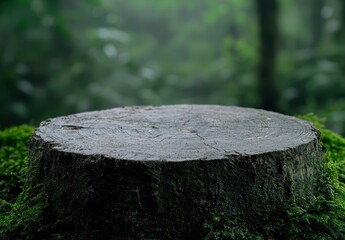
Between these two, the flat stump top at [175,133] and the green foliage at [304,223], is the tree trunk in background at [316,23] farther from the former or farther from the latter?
the green foliage at [304,223]

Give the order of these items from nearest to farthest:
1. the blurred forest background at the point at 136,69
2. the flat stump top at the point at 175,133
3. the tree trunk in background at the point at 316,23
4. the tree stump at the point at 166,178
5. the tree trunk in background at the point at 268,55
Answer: the tree stump at the point at 166,178, the flat stump top at the point at 175,133, the blurred forest background at the point at 136,69, the tree trunk in background at the point at 268,55, the tree trunk in background at the point at 316,23

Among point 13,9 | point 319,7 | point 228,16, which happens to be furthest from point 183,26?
point 13,9

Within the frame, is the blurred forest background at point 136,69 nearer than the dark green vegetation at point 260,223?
No

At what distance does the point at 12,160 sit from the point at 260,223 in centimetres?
179

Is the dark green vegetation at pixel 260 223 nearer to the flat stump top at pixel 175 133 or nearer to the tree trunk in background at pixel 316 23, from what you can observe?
the flat stump top at pixel 175 133

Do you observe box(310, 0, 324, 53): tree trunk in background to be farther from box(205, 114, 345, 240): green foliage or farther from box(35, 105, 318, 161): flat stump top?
box(205, 114, 345, 240): green foliage

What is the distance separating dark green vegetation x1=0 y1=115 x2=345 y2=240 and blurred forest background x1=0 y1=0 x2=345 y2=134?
528 cm

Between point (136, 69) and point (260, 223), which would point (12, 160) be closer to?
point (260, 223)

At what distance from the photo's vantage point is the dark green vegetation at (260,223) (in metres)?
2.29

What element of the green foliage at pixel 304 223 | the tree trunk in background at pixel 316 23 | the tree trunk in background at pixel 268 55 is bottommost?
the green foliage at pixel 304 223

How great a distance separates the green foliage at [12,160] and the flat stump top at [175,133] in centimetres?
44

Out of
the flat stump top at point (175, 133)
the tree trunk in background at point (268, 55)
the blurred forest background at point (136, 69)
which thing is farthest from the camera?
the tree trunk in background at point (268, 55)

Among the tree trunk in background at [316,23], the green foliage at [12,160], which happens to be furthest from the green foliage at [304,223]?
the tree trunk in background at [316,23]

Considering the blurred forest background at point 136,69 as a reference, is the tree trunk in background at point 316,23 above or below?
above
